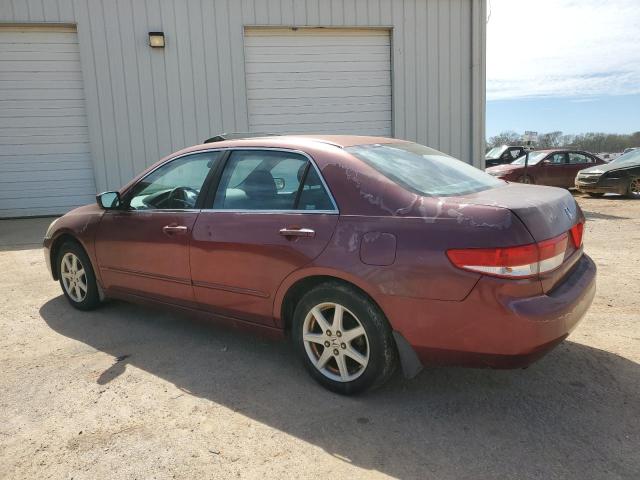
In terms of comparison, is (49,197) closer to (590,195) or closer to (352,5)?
(352,5)

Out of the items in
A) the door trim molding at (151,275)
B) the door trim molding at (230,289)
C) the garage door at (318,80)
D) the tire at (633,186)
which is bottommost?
the tire at (633,186)

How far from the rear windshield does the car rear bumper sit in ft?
2.20

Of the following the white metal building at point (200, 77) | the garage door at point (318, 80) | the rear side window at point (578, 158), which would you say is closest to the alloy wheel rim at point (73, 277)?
the white metal building at point (200, 77)

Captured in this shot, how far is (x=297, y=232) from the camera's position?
10.2 feet

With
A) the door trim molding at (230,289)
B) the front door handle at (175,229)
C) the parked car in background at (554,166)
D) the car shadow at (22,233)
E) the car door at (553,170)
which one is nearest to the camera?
the door trim molding at (230,289)

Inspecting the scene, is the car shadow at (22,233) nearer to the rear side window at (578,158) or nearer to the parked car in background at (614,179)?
the parked car in background at (614,179)

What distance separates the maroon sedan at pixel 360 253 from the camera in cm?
260

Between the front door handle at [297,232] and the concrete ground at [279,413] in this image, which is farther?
the front door handle at [297,232]

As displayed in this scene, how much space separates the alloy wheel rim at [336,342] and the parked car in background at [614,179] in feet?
44.4

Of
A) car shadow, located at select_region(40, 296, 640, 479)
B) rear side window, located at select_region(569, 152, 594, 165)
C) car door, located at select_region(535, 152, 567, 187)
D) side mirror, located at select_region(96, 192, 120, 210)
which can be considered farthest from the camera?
rear side window, located at select_region(569, 152, 594, 165)

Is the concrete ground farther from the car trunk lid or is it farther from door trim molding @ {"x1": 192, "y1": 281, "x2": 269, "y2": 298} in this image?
the car trunk lid

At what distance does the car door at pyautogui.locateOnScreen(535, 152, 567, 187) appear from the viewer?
51.7 feet

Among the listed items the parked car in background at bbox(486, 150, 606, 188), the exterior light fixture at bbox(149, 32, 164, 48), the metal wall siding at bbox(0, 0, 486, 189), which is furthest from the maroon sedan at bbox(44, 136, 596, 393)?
the parked car in background at bbox(486, 150, 606, 188)

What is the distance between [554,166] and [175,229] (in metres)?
14.8
